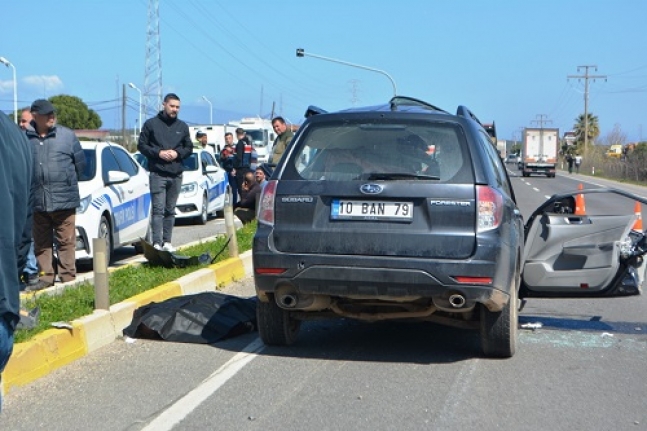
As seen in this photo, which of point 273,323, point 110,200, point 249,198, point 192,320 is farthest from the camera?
point 249,198

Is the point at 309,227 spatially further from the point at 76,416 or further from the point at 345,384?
the point at 76,416

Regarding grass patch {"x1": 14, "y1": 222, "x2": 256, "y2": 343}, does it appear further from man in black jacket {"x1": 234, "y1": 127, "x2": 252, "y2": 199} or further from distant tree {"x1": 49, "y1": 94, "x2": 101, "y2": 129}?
distant tree {"x1": 49, "y1": 94, "x2": 101, "y2": 129}

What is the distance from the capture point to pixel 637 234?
7566 mm

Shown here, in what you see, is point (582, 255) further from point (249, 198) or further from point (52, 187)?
point (249, 198)

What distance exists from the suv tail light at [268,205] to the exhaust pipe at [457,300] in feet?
4.45

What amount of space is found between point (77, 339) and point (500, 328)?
120 inches

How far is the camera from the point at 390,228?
243 inches

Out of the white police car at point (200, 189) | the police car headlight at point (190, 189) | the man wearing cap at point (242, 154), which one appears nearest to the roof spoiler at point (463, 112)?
the white police car at point (200, 189)

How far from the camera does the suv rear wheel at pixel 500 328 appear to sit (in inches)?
253

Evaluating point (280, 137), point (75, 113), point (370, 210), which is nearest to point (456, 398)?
point (370, 210)

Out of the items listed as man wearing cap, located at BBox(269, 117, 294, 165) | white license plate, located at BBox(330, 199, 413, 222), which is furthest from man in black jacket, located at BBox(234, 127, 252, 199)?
white license plate, located at BBox(330, 199, 413, 222)

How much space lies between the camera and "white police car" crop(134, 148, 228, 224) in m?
18.2

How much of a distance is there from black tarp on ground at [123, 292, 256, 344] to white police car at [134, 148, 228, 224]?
9155 mm

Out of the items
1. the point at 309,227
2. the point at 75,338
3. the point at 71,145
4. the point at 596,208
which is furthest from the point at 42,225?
the point at 596,208
